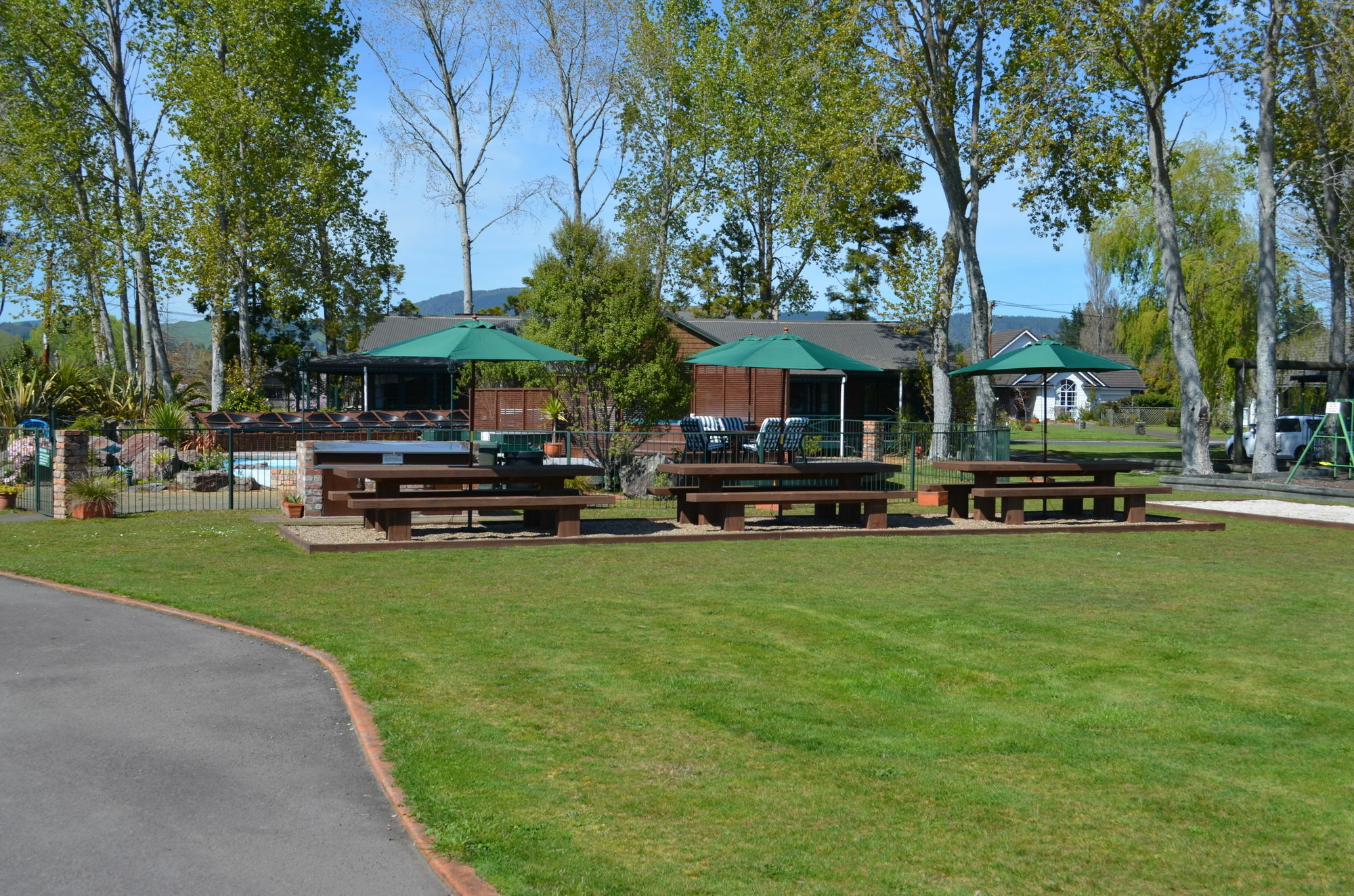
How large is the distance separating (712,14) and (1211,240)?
85.1 feet

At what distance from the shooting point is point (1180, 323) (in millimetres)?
28188

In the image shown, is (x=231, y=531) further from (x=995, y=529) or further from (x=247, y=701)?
(x=995, y=529)

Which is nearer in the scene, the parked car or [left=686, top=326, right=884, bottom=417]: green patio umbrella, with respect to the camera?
[left=686, top=326, right=884, bottom=417]: green patio umbrella

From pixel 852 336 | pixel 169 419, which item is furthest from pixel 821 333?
pixel 169 419

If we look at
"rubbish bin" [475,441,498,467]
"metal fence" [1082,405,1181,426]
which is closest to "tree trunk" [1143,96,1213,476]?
"rubbish bin" [475,441,498,467]

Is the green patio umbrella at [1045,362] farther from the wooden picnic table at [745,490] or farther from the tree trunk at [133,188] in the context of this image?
the tree trunk at [133,188]

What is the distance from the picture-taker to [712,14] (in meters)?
55.3

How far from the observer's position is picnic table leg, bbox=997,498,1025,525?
55.3ft

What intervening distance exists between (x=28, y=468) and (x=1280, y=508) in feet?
76.9

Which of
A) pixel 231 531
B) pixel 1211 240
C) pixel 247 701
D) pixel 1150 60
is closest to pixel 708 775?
pixel 247 701

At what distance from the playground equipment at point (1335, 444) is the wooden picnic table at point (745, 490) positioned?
12.8 meters

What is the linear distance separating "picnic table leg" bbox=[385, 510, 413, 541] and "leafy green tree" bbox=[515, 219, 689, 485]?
9.04 metres

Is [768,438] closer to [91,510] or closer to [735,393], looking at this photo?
[91,510]

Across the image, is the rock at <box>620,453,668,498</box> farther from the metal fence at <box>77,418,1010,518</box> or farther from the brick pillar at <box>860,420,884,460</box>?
the brick pillar at <box>860,420,884,460</box>
